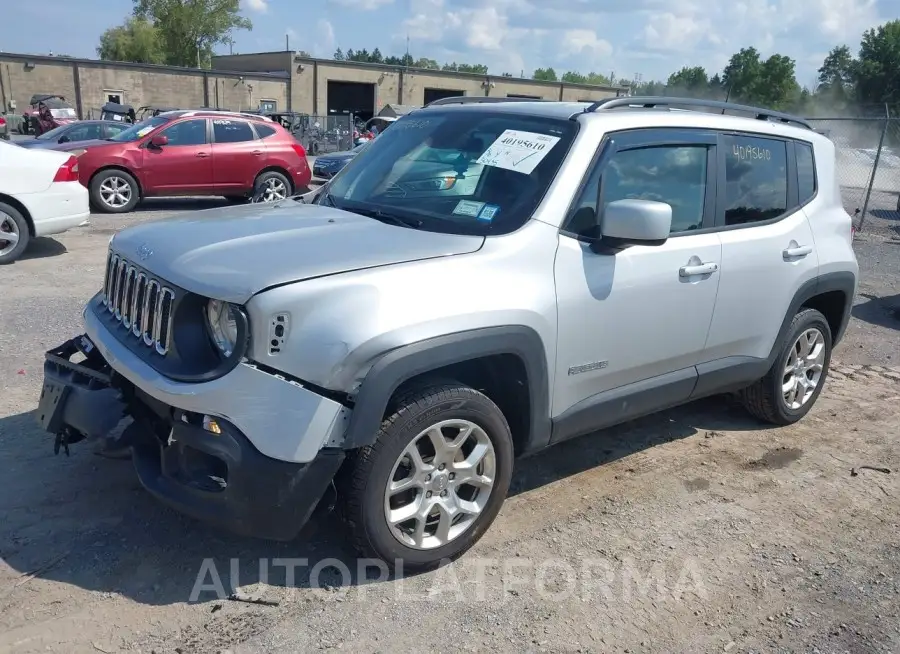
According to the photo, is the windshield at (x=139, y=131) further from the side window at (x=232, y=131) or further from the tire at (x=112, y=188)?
the side window at (x=232, y=131)

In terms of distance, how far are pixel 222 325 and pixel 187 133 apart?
10893mm

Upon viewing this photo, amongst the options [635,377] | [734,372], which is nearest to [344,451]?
[635,377]

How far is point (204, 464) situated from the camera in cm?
290

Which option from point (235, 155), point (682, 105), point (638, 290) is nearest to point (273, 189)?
point (235, 155)

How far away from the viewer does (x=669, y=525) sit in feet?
12.3

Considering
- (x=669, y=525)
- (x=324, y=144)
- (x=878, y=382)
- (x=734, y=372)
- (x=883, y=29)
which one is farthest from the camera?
(x=883, y=29)

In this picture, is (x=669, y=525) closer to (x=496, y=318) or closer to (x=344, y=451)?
(x=496, y=318)

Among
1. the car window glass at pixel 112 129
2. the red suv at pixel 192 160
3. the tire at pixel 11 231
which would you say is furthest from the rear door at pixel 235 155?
the tire at pixel 11 231

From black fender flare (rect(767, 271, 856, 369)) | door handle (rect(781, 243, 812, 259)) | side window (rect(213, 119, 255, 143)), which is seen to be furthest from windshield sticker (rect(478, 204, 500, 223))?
side window (rect(213, 119, 255, 143))

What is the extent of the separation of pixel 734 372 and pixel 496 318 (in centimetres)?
194

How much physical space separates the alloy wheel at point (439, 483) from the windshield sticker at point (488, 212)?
0.92 metres

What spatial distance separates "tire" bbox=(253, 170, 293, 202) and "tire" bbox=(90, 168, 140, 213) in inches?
77.3

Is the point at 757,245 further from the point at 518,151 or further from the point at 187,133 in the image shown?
the point at 187,133

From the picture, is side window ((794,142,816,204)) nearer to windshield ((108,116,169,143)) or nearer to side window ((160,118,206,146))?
side window ((160,118,206,146))
